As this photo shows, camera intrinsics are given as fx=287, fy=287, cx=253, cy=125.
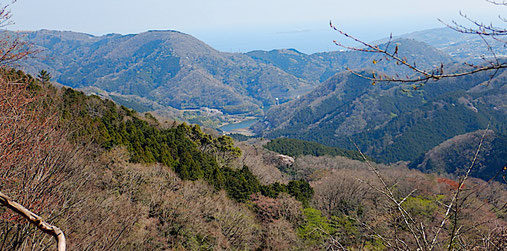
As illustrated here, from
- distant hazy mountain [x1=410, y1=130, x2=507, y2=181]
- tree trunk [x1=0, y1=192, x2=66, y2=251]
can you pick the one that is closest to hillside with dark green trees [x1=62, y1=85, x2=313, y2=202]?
tree trunk [x1=0, y1=192, x2=66, y2=251]

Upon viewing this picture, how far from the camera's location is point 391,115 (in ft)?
417

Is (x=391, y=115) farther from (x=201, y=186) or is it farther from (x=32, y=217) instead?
(x=32, y=217)

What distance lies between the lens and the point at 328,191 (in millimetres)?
30156

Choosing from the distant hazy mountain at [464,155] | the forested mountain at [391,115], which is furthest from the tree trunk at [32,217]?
the forested mountain at [391,115]

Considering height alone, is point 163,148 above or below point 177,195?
above

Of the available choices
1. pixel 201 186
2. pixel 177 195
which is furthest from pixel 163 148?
pixel 177 195

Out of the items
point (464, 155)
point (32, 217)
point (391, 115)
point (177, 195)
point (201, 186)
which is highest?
point (32, 217)

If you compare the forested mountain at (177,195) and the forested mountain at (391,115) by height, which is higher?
the forested mountain at (177,195)

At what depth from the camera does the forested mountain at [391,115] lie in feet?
321

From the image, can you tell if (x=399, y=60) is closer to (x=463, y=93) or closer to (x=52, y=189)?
(x=52, y=189)

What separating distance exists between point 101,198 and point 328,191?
928 inches

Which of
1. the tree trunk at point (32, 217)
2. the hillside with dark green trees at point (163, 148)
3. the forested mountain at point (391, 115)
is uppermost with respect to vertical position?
the tree trunk at point (32, 217)

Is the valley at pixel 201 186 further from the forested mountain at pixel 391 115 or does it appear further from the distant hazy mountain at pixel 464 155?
the forested mountain at pixel 391 115

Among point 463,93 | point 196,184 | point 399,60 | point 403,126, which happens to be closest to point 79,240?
point 399,60
